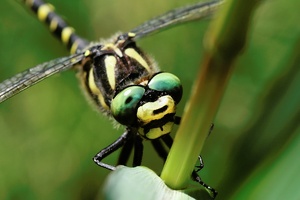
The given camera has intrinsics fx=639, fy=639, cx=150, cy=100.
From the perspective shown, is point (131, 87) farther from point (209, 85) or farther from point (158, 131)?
point (209, 85)

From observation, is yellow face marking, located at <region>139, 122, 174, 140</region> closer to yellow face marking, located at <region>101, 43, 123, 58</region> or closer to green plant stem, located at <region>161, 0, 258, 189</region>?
yellow face marking, located at <region>101, 43, 123, 58</region>

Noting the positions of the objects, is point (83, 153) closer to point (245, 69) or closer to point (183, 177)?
point (245, 69)

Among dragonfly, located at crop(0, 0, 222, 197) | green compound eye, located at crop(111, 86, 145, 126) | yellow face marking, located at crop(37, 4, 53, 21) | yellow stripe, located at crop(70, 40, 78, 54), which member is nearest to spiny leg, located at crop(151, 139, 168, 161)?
dragonfly, located at crop(0, 0, 222, 197)

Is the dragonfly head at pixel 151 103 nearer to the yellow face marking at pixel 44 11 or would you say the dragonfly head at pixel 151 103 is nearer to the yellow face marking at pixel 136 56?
the yellow face marking at pixel 136 56

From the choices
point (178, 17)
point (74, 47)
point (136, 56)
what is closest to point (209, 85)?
point (136, 56)

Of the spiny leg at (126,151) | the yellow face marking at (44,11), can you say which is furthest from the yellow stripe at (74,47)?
the spiny leg at (126,151)
